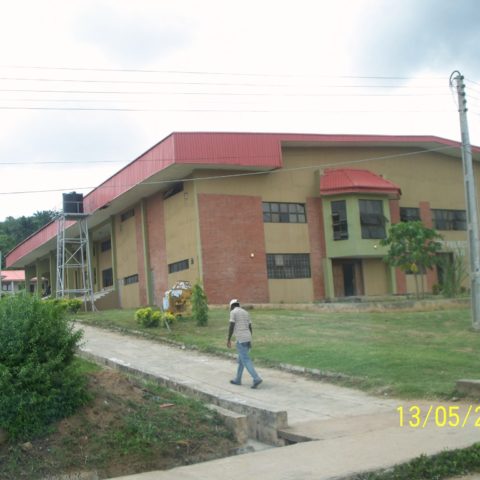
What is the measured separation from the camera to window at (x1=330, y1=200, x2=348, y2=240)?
32031mm

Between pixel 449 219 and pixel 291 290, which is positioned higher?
pixel 449 219

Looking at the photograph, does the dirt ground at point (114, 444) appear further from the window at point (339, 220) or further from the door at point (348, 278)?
the door at point (348, 278)

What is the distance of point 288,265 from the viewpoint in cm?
3145

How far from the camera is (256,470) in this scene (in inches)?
253

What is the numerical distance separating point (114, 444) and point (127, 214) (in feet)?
105

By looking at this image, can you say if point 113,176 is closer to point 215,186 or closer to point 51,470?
point 215,186

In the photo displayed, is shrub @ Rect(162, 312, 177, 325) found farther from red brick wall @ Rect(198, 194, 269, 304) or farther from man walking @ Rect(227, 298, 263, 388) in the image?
man walking @ Rect(227, 298, 263, 388)

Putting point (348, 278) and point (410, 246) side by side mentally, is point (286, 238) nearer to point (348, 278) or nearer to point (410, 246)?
point (348, 278)

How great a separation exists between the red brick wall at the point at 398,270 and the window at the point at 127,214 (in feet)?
49.1

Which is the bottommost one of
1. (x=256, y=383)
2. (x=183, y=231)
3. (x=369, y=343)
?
(x=256, y=383)

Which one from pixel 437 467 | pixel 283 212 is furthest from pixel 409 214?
pixel 437 467

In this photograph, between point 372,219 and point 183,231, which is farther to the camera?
point 372,219

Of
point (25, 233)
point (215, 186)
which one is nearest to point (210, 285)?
point (215, 186)

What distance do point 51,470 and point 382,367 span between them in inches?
297
